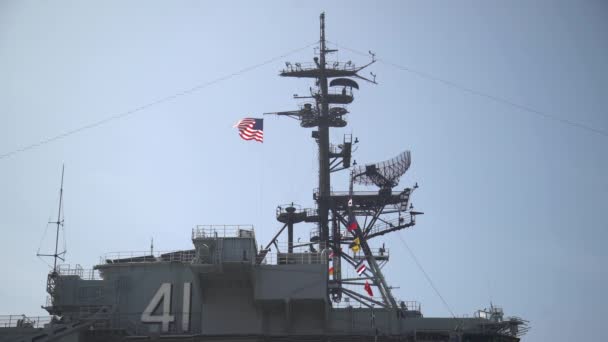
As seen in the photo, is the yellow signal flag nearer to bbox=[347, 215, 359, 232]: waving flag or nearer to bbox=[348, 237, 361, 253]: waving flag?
bbox=[348, 237, 361, 253]: waving flag

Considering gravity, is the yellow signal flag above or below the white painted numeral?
above

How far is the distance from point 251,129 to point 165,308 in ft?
39.7

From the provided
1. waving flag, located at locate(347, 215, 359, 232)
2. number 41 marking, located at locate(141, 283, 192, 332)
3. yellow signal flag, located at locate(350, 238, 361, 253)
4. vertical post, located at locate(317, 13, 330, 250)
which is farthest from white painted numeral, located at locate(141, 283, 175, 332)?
waving flag, located at locate(347, 215, 359, 232)

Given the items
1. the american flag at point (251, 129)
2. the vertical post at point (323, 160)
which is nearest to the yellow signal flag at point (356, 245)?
the vertical post at point (323, 160)

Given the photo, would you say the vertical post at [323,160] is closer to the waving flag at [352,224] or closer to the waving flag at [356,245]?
the waving flag at [352,224]

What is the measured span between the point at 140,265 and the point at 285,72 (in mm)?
15740

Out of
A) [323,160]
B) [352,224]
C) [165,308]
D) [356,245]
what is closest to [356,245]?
[356,245]

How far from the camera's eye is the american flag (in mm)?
50375

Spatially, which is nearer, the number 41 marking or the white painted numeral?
the number 41 marking

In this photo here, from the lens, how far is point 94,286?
45.5 metres

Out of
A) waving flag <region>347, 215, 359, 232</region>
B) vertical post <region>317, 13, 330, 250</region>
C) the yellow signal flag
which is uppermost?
vertical post <region>317, 13, 330, 250</region>

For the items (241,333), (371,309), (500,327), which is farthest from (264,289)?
(500,327)

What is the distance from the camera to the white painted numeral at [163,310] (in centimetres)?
4344

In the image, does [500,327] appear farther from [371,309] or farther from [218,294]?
[218,294]
